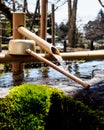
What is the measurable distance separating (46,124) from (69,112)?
1.16 ft

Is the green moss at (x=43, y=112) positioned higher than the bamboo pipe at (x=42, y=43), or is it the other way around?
the bamboo pipe at (x=42, y=43)

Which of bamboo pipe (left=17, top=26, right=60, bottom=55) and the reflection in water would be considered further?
the reflection in water

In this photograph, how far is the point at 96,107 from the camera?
3602mm

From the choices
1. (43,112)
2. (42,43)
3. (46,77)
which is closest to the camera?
(43,112)

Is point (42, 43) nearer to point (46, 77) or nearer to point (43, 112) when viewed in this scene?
point (43, 112)

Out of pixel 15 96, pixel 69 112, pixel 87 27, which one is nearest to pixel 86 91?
pixel 69 112

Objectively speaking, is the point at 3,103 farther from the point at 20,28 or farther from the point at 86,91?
the point at 20,28

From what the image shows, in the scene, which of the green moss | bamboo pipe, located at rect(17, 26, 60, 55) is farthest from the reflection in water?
the green moss

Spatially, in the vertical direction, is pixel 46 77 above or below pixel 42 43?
below

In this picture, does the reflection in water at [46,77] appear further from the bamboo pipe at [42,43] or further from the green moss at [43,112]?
the green moss at [43,112]

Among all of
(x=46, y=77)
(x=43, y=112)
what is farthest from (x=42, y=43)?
(x=46, y=77)

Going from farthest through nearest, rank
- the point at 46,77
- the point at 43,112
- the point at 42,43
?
the point at 46,77 < the point at 42,43 < the point at 43,112

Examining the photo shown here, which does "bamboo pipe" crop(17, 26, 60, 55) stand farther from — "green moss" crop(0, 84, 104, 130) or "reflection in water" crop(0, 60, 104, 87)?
"reflection in water" crop(0, 60, 104, 87)

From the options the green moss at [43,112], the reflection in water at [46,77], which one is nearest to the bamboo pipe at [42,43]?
the green moss at [43,112]
